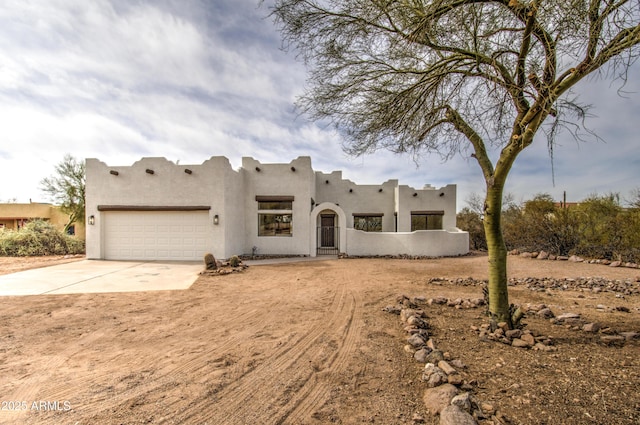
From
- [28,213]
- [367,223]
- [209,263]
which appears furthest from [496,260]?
[28,213]

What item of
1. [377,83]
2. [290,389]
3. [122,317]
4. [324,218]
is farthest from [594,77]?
[324,218]

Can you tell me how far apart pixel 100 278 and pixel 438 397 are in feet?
32.3

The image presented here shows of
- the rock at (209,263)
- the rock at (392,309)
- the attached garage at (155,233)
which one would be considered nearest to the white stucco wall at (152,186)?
the attached garage at (155,233)

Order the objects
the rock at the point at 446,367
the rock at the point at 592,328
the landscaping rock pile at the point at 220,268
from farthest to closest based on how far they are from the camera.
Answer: the landscaping rock pile at the point at 220,268 → the rock at the point at 592,328 → the rock at the point at 446,367

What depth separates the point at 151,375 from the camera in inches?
123

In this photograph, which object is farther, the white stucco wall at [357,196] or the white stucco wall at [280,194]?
the white stucco wall at [357,196]

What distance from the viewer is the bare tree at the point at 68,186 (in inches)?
727

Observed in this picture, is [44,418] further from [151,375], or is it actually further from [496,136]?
[496,136]

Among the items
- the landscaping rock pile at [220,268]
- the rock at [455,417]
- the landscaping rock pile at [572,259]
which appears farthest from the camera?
the landscaping rock pile at [572,259]

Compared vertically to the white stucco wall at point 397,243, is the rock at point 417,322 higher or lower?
lower

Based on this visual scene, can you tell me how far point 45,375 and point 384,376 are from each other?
3793 millimetres

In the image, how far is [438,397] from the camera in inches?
99.0

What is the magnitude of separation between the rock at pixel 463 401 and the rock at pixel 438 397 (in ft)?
0.18

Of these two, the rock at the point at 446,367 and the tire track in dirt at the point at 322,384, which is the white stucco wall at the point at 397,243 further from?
the rock at the point at 446,367
